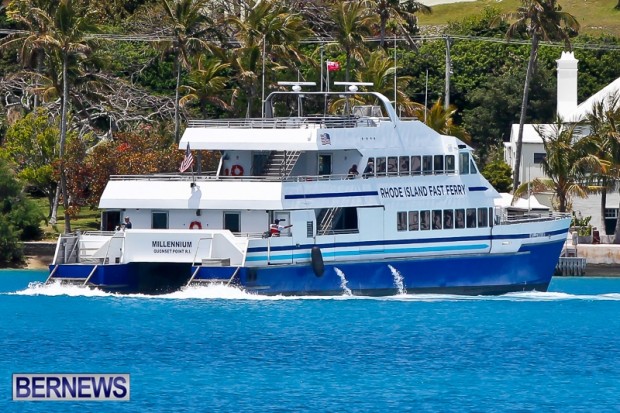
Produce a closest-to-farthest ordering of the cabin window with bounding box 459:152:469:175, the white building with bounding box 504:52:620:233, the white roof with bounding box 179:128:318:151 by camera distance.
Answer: the white roof with bounding box 179:128:318:151 → the cabin window with bounding box 459:152:469:175 → the white building with bounding box 504:52:620:233

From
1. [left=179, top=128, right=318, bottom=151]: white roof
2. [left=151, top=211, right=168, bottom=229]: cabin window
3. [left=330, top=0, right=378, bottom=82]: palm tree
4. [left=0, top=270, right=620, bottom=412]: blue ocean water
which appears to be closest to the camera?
[left=0, top=270, right=620, bottom=412]: blue ocean water

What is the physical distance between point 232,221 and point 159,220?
237 cm

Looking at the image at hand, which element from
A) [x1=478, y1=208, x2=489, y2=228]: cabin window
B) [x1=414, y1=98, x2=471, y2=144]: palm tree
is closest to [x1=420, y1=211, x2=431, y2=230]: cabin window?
[x1=478, y1=208, x2=489, y2=228]: cabin window

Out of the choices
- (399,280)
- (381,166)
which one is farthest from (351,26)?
(399,280)

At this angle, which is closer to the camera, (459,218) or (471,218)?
(459,218)

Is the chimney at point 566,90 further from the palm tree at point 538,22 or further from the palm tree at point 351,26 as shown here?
the palm tree at point 351,26

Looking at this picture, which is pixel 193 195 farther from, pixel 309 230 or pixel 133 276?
pixel 309 230

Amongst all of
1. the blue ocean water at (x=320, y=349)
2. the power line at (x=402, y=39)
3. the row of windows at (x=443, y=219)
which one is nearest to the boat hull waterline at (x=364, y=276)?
the blue ocean water at (x=320, y=349)

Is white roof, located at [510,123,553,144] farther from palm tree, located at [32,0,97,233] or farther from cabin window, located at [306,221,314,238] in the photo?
cabin window, located at [306,221,314,238]

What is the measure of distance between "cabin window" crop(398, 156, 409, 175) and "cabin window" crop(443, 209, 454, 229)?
6.10 feet

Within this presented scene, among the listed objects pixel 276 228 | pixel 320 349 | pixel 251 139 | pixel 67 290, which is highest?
pixel 251 139

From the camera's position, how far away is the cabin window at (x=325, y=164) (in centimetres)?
6494

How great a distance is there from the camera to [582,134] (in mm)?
91375

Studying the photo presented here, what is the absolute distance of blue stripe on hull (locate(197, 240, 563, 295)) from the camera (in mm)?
61938
